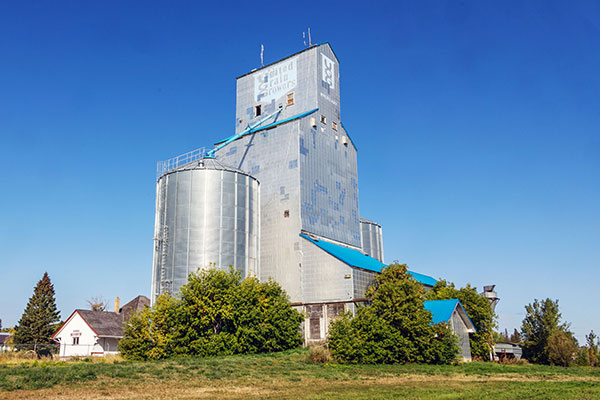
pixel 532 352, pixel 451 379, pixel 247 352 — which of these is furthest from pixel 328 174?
pixel 532 352

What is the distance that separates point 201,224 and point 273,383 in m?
25.4

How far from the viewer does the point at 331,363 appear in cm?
3500

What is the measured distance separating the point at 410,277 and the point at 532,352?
35.2 meters

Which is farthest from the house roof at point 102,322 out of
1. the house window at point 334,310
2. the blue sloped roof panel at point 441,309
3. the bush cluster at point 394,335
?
the blue sloped roof panel at point 441,309

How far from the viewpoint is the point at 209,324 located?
40656mm

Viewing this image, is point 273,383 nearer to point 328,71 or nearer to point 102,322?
point 328,71

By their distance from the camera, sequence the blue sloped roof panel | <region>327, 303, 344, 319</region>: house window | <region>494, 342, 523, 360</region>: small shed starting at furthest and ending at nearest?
<region>494, 342, 523, 360</region>: small shed → <region>327, 303, 344, 319</region>: house window → the blue sloped roof panel

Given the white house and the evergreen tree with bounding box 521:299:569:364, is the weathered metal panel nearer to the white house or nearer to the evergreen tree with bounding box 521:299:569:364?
the evergreen tree with bounding box 521:299:569:364

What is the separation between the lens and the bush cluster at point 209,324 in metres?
39.7

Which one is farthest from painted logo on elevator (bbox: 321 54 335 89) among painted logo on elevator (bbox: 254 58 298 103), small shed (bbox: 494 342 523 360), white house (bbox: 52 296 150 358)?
small shed (bbox: 494 342 523 360)

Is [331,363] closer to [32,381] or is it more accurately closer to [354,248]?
[32,381]

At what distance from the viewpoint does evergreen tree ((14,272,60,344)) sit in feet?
219

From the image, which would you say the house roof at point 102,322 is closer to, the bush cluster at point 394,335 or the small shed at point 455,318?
the bush cluster at point 394,335

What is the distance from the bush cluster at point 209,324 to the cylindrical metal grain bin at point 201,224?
4.12m
